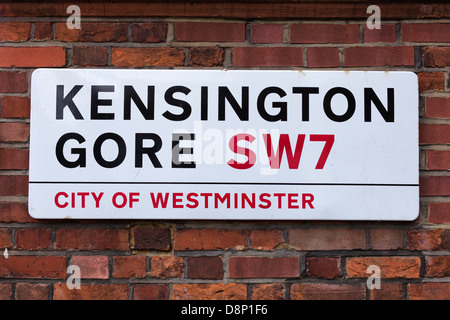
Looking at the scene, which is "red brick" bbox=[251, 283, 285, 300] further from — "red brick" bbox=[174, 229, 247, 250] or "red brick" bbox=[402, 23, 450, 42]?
"red brick" bbox=[402, 23, 450, 42]

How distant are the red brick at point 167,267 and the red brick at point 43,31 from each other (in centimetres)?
84

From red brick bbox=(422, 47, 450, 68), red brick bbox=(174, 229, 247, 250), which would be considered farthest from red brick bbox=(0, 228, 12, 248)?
red brick bbox=(422, 47, 450, 68)

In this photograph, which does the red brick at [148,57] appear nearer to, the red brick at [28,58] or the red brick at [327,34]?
the red brick at [28,58]

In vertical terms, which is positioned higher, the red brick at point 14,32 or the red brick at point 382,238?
the red brick at point 14,32

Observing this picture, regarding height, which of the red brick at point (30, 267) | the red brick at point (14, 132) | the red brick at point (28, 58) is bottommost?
the red brick at point (30, 267)

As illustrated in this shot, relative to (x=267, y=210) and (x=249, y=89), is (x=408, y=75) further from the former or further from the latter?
(x=267, y=210)

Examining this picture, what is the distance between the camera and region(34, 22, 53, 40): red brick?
1.46 m

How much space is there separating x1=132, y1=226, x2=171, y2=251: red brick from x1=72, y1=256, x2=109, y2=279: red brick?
0.12 meters

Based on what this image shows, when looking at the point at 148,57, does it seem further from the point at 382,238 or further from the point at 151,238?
the point at 382,238

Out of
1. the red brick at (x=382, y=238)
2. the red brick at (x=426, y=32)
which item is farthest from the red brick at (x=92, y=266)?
the red brick at (x=426, y=32)

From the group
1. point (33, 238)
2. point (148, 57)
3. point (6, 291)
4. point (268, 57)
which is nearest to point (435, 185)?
point (268, 57)

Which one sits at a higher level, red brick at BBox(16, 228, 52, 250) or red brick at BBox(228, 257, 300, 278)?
red brick at BBox(16, 228, 52, 250)

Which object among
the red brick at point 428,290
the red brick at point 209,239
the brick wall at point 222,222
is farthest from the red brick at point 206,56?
the red brick at point 428,290

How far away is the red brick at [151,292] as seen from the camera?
145 centimetres
